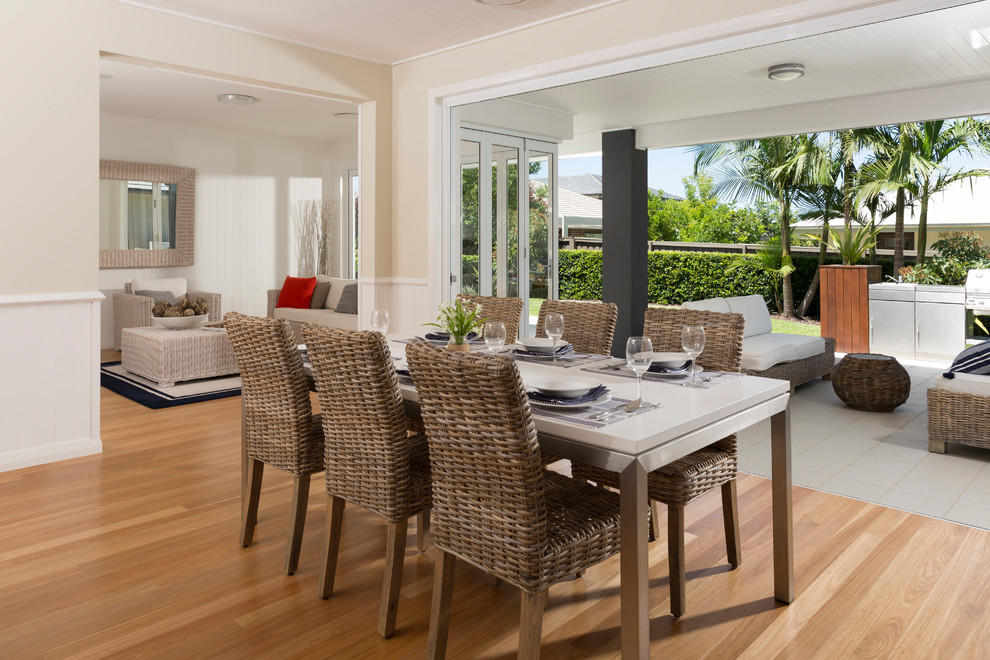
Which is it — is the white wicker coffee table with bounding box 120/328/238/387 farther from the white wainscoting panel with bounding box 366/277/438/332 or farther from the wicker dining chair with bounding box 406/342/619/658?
the wicker dining chair with bounding box 406/342/619/658

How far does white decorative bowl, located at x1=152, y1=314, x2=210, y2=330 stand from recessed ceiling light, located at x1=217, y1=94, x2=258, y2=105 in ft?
6.92

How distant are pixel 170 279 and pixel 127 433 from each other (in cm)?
392

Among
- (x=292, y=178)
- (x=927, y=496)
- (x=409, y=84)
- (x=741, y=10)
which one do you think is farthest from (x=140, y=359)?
(x=927, y=496)

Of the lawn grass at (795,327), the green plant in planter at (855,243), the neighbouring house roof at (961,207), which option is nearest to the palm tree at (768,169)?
the lawn grass at (795,327)

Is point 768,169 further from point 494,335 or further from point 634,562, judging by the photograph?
point 634,562

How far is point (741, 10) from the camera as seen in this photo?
11.5 ft

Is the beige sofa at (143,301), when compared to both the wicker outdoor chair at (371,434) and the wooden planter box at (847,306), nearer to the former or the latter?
the wicker outdoor chair at (371,434)

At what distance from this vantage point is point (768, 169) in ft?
33.6

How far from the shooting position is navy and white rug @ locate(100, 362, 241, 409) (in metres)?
5.41

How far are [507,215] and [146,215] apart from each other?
426 cm

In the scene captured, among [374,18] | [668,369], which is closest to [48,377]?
[374,18]

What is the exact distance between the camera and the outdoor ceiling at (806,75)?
15.0 ft

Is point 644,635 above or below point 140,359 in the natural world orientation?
below

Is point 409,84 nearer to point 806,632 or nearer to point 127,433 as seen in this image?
point 127,433
